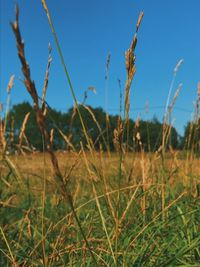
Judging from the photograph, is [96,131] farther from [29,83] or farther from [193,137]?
[29,83]

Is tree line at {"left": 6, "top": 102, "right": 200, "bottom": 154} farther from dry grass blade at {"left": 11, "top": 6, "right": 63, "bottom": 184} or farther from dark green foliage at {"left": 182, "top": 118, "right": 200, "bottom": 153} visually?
dry grass blade at {"left": 11, "top": 6, "right": 63, "bottom": 184}

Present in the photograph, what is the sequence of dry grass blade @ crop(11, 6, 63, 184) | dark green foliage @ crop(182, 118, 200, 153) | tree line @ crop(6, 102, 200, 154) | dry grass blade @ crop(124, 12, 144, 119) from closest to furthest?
1. dry grass blade @ crop(11, 6, 63, 184)
2. dry grass blade @ crop(124, 12, 144, 119)
3. tree line @ crop(6, 102, 200, 154)
4. dark green foliage @ crop(182, 118, 200, 153)

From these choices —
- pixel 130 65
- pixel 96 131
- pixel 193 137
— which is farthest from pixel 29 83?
pixel 96 131

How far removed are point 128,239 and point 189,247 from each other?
0.75 ft

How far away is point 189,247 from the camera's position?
1.57 meters

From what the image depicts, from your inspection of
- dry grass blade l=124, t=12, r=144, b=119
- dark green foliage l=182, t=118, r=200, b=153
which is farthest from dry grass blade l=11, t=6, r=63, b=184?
dark green foliage l=182, t=118, r=200, b=153

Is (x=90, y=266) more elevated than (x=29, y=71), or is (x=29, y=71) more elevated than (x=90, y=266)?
(x=29, y=71)

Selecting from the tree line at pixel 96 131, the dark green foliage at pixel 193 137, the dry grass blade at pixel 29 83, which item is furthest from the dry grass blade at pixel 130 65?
the dark green foliage at pixel 193 137

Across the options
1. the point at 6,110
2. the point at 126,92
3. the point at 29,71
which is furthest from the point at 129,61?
the point at 6,110

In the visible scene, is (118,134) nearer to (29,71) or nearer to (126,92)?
(126,92)

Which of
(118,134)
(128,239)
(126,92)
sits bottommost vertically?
(128,239)

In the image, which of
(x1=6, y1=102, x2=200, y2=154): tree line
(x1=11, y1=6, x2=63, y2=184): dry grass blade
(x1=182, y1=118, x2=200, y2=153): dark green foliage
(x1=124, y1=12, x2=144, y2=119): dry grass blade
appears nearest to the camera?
(x1=11, y1=6, x2=63, y2=184): dry grass blade

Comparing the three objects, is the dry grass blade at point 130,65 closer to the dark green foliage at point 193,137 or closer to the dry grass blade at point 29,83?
the dry grass blade at point 29,83

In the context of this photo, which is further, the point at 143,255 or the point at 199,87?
the point at 199,87
